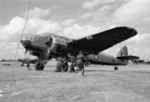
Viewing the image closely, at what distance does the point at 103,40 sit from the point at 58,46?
439 centimetres

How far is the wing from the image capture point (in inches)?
597

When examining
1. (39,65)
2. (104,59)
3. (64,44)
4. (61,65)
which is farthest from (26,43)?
(104,59)

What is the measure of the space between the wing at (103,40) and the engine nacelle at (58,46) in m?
0.79

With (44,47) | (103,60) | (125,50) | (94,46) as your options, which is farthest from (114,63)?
(44,47)

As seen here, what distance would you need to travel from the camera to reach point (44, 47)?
1839 cm

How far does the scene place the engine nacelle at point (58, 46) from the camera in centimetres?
1739

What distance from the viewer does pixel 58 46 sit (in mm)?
17422

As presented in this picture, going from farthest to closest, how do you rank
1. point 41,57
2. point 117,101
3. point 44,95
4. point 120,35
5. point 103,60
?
1. point 103,60
2. point 41,57
3. point 120,35
4. point 44,95
5. point 117,101

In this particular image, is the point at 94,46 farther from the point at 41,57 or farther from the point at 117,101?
the point at 117,101

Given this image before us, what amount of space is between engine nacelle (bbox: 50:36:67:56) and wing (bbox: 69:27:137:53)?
795 mm

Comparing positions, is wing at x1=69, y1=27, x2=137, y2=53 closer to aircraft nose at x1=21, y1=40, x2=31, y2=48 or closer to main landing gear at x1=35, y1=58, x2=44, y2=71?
main landing gear at x1=35, y1=58, x2=44, y2=71

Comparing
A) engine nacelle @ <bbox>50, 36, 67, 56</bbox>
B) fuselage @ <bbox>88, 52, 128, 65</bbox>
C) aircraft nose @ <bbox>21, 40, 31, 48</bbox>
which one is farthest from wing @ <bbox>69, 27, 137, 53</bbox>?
aircraft nose @ <bbox>21, 40, 31, 48</bbox>

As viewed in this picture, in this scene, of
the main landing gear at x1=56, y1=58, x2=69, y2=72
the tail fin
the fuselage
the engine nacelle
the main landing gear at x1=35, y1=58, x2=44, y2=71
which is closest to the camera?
the main landing gear at x1=56, y1=58, x2=69, y2=72

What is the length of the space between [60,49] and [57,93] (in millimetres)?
11721
